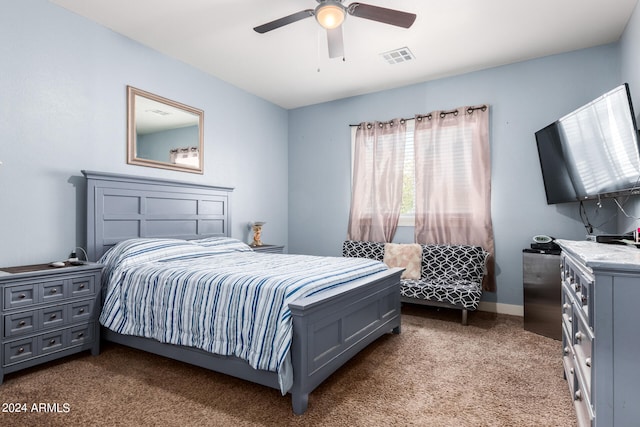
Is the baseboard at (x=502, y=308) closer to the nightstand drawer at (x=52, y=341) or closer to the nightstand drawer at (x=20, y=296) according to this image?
the nightstand drawer at (x=52, y=341)

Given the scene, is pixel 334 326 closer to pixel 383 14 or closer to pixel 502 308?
pixel 383 14

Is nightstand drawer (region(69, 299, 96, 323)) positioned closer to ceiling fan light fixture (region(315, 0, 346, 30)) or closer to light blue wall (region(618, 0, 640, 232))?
ceiling fan light fixture (region(315, 0, 346, 30))

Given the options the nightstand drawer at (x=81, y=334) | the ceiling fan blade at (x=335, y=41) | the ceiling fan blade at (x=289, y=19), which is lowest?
the nightstand drawer at (x=81, y=334)

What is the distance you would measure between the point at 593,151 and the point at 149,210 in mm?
3976

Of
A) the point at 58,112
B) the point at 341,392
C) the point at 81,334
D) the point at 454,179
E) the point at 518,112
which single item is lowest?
the point at 341,392

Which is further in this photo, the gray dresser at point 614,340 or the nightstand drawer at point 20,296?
the nightstand drawer at point 20,296

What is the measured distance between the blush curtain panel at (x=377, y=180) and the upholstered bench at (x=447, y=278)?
1.49 ft

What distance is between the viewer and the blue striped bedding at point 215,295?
2049 millimetres

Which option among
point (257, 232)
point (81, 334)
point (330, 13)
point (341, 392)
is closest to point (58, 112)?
point (81, 334)

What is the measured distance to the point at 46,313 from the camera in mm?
2521

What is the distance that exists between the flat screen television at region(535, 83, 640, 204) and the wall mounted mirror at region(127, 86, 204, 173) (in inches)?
149

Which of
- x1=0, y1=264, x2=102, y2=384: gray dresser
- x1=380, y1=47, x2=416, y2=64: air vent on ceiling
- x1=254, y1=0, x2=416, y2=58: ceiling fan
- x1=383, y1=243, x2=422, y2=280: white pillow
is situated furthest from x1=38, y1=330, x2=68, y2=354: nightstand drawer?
x1=380, y1=47, x2=416, y2=64: air vent on ceiling

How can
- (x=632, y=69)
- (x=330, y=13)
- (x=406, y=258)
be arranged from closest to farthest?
(x=330, y=13) < (x=632, y=69) < (x=406, y=258)

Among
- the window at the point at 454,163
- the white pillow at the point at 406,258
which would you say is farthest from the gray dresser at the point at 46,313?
the window at the point at 454,163
